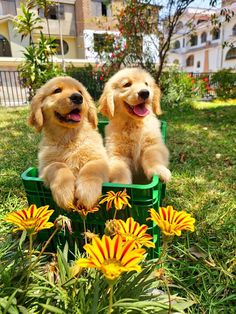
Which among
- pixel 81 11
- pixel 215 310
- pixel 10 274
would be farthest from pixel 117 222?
pixel 81 11

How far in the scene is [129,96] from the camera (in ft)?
6.96

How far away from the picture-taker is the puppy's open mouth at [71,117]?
1.89 metres

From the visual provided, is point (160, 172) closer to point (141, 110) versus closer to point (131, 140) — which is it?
point (131, 140)

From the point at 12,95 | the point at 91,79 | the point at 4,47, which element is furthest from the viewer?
the point at 4,47

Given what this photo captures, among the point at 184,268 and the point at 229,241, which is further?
the point at 229,241

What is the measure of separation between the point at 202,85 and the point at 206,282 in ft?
31.5

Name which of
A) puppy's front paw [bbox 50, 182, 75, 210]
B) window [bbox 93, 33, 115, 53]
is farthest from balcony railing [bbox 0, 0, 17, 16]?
puppy's front paw [bbox 50, 182, 75, 210]

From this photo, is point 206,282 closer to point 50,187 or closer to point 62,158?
point 50,187

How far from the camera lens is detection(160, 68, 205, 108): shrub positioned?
829cm

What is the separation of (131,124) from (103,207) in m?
0.92

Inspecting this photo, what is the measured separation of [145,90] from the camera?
6.87ft

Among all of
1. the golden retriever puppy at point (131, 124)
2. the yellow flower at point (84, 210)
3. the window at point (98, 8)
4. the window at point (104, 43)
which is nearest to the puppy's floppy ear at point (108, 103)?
the golden retriever puppy at point (131, 124)

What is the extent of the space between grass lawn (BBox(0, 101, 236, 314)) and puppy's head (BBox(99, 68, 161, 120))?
2.65 ft

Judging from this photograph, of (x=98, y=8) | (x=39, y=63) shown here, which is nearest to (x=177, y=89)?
(x=39, y=63)
